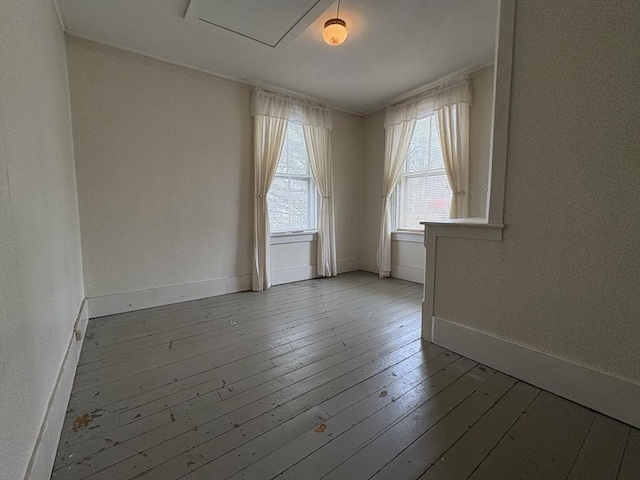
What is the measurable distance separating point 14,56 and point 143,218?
206 centimetres

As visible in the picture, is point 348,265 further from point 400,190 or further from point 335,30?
point 335,30

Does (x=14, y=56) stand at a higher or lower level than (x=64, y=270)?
higher

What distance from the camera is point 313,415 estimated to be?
1516 mm

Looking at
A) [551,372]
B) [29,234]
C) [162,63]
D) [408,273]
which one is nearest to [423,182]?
[408,273]

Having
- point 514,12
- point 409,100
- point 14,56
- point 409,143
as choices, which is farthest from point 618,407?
point 409,100

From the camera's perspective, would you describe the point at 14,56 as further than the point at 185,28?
No

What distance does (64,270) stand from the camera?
1.90 m

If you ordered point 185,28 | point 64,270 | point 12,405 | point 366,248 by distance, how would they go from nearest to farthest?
point 12,405
point 64,270
point 185,28
point 366,248

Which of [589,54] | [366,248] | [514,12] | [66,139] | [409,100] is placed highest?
[409,100]

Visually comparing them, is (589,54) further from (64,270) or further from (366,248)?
(366,248)

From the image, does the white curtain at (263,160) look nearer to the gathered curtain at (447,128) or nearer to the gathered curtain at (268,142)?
the gathered curtain at (268,142)

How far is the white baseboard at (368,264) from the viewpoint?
16.0 feet

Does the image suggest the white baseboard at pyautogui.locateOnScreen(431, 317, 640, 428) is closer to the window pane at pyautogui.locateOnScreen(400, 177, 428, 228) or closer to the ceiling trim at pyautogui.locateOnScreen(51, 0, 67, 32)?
the window pane at pyautogui.locateOnScreen(400, 177, 428, 228)

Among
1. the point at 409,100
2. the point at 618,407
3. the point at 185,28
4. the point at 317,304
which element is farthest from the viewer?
the point at 409,100
